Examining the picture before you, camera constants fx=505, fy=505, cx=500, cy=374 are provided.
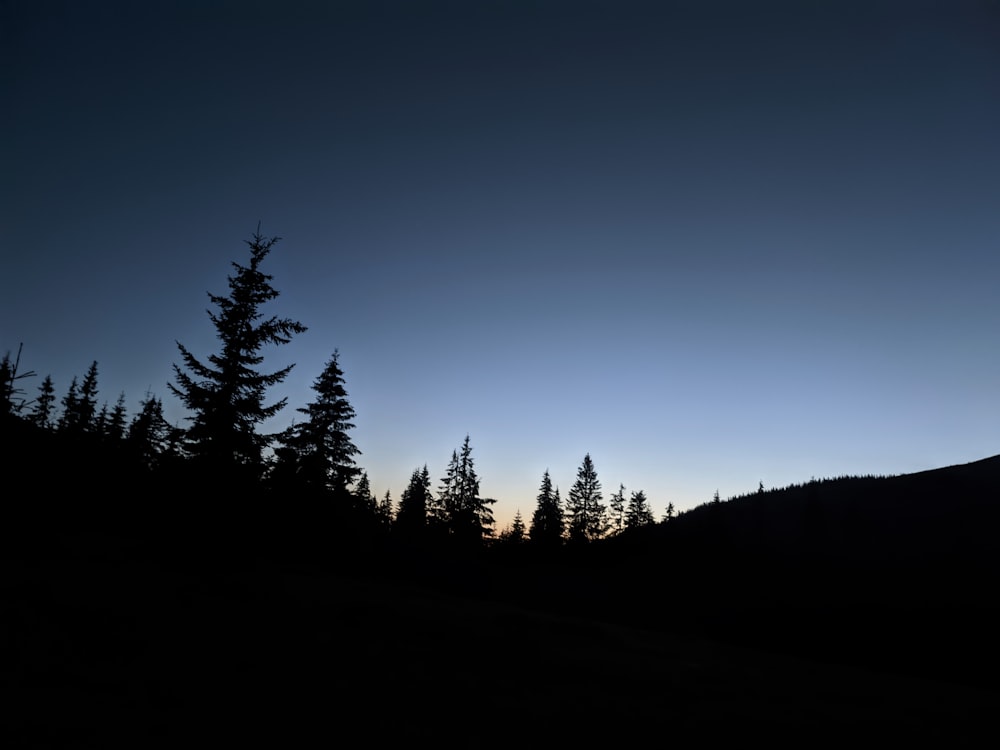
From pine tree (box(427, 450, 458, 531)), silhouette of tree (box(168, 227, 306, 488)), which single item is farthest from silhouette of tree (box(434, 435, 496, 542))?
silhouette of tree (box(168, 227, 306, 488))

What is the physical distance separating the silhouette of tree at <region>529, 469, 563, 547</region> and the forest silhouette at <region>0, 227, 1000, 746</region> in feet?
20.5

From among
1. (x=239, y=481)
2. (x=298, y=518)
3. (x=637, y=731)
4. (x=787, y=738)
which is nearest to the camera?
(x=637, y=731)

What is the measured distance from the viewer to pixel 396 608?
1634cm

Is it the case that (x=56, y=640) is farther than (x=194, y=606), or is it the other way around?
(x=194, y=606)

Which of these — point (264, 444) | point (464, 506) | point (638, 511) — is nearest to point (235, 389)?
point (264, 444)

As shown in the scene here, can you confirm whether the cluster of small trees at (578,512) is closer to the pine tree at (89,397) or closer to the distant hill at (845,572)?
the distant hill at (845,572)

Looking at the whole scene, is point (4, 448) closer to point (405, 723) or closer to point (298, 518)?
point (298, 518)

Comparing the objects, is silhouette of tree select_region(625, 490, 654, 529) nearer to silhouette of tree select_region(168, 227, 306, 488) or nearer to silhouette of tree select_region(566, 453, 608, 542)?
silhouette of tree select_region(566, 453, 608, 542)

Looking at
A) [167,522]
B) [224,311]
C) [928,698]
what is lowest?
[928,698]

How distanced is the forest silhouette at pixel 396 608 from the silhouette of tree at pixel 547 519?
6.26 meters

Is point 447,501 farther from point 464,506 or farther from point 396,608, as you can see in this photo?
point 396,608

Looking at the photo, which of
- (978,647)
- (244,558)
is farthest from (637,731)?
(978,647)

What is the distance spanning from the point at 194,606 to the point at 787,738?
1300 centimetres

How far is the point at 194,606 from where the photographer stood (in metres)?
12.5
